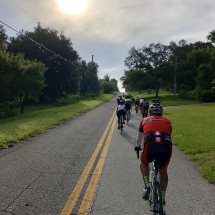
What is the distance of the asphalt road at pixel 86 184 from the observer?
11.4ft

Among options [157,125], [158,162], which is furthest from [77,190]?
[157,125]

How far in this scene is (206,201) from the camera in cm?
367

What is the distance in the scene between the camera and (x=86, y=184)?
4.38 meters

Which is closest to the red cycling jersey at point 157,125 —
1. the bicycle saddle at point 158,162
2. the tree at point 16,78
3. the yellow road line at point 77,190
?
the bicycle saddle at point 158,162

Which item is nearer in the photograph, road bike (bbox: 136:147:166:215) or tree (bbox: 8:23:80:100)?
road bike (bbox: 136:147:166:215)

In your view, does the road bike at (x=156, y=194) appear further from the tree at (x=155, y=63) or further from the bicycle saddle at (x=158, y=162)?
the tree at (x=155, y=63)

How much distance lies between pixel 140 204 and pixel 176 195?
797 millimetres

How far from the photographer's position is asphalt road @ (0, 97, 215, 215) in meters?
3.46

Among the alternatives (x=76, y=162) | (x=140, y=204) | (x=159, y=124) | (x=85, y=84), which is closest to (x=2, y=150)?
(x=76, y=162)

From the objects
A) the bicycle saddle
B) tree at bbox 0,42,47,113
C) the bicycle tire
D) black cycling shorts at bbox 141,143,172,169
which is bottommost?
the bicycle tire

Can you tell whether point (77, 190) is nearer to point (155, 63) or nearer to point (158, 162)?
point (158, 162)

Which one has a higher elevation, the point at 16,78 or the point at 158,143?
the point at 16,78

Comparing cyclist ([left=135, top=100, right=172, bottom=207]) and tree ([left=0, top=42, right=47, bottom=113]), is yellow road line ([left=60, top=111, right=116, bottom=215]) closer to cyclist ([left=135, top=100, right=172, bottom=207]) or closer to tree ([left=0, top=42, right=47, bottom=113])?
cyclist ([left=135, top=100, right=172, bottom=207])

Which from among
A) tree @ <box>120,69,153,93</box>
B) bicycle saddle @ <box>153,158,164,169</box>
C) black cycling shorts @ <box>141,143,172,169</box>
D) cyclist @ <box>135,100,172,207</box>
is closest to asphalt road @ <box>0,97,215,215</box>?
cyclist @ <box>135,100,172,207</box>
